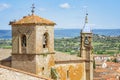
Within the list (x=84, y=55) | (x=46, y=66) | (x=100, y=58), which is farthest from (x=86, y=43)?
(x=100, y=58)

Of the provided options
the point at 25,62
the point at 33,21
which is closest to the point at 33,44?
the point at 25,62

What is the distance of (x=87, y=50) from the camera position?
131 feet

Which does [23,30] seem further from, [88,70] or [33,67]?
[88,70]

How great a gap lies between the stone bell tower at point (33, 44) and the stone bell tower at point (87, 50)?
6.40m

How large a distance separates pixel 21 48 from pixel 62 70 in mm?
4961

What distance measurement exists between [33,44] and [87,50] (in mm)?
8933

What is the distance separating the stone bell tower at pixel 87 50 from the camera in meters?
Answer: 39.3

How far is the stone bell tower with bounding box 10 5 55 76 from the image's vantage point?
32625 millimetres

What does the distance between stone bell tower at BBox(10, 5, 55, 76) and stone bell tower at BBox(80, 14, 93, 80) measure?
6.40m

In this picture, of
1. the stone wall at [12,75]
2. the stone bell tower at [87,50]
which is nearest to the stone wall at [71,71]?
the stone bell tower at [87,50]

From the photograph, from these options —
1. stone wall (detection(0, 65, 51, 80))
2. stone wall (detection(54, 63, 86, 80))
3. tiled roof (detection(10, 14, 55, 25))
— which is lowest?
stone wall (detection(54, 63, 86, 80))

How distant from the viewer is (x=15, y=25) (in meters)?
33.3

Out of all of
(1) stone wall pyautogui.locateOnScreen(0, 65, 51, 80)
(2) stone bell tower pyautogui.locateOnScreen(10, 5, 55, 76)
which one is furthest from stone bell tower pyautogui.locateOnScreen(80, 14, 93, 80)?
(1) stone wall pyautogui.locateOnScreen(0, 65, 51, 80)

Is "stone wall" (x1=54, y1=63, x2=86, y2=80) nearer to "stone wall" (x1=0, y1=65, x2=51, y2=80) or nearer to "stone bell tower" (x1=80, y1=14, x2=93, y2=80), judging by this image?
"stone bell tower" (x1=80, y1=14, x2=93, y2=80)
